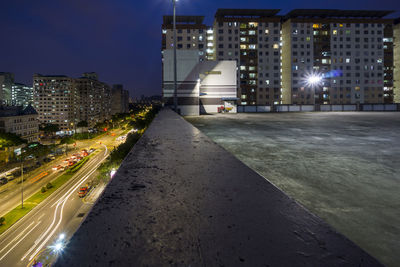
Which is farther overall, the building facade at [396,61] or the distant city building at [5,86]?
the distant city building at [5,86]

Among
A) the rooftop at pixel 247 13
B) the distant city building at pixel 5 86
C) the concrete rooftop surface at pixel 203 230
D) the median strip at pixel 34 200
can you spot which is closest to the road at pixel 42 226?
the median strip at pixel 34 200

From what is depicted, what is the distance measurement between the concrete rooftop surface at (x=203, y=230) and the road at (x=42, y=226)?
65.2 ft

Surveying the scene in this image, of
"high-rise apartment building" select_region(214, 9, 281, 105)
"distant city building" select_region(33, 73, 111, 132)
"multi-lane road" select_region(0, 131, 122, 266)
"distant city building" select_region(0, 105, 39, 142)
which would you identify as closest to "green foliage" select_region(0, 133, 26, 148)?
"distant city building" select_region(0, 105, 39, 142)

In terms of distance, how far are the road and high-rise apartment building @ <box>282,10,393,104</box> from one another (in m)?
67.7

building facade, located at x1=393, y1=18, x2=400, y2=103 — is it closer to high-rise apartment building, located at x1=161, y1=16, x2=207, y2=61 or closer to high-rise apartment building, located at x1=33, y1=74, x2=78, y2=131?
high-rise apartment building, located at x1=161, y1=16, x2=207, y2=61

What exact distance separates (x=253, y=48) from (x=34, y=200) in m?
71.4

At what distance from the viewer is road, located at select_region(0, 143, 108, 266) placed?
22.3 m

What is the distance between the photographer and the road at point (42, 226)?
22.3 metres

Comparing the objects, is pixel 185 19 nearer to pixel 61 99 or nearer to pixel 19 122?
pixel 19 122

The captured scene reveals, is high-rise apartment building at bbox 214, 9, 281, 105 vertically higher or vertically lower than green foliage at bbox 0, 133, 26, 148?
higher

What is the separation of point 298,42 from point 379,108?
153 feet

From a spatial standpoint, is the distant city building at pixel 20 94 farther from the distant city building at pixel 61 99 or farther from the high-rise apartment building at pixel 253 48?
the high-rise apartment building at pixel 253 48

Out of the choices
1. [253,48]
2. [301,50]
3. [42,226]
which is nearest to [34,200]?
[42,226]

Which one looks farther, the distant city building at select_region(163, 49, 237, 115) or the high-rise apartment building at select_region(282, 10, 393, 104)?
the high-rise apartment building at select_region(282, 10, 393, 104)
